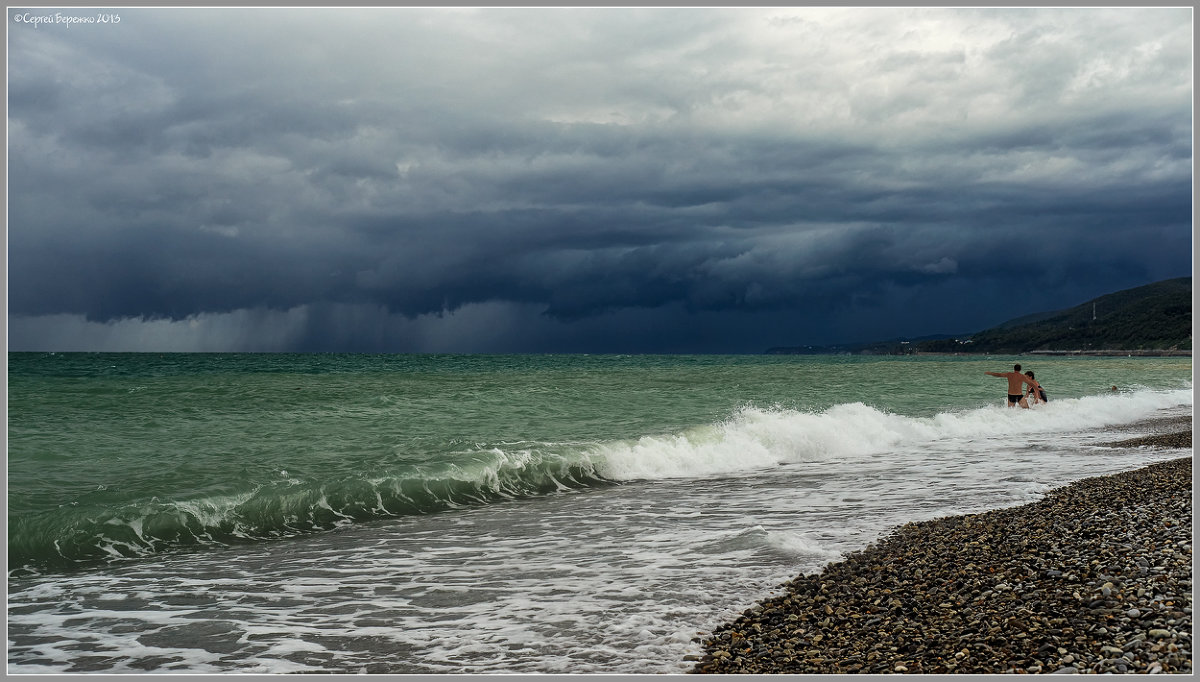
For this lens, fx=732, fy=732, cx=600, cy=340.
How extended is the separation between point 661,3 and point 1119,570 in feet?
19.4

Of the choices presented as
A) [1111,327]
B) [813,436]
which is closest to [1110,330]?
[1111,327]

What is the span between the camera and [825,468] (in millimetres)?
15766

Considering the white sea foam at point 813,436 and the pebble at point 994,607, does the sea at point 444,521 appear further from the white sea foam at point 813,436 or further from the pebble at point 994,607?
the pebble at point 994,607

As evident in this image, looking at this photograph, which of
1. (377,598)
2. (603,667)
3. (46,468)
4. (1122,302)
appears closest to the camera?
(603,667)

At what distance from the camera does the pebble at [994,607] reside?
4.70 meters

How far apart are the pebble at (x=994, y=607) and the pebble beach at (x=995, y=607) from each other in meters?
0.01

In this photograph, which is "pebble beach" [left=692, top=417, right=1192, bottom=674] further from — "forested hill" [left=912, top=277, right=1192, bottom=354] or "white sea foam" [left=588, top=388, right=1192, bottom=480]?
"forested hill" [left=912, top=277, right=1192, bottom=354]

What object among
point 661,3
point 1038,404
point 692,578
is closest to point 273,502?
point 692,578

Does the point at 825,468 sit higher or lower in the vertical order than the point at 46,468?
lower

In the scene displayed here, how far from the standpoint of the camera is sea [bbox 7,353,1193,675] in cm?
595

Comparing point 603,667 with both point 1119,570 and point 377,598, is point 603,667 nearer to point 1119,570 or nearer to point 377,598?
point 377,598

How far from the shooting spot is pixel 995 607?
5.61 meters

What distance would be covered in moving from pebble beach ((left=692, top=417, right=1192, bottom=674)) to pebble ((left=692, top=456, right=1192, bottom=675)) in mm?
12

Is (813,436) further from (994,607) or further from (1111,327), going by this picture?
→ (1111,327)
